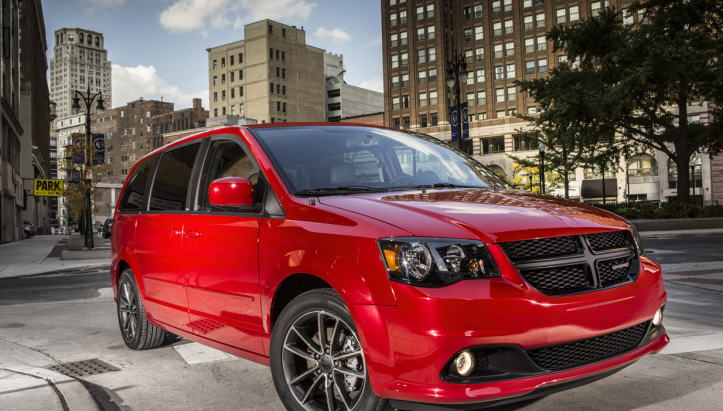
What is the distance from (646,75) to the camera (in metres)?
26.8

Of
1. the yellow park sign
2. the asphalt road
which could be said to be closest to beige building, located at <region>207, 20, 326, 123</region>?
the yellow park sign

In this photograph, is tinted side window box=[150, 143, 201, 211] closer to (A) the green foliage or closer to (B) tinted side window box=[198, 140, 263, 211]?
(B) tinted side window box=[198, 140, 263, 211]

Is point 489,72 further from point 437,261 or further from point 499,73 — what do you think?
point 437,261

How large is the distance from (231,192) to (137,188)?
8.62 feet

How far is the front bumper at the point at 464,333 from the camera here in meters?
2.71

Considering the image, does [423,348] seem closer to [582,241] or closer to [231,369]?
[582,241]

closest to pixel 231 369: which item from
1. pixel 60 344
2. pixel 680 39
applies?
pixel 60 344

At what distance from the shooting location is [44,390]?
4180 millimetres

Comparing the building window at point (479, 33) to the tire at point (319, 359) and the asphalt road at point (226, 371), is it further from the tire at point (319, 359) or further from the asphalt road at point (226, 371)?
the tire at point (319, 359)

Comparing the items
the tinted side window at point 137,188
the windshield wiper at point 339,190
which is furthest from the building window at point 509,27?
the windshield wiper at point 339,190

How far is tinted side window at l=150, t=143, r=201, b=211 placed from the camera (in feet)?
15.7

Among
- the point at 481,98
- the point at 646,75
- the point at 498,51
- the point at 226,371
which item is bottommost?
the point at 226,371

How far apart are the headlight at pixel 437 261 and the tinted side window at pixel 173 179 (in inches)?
93.5

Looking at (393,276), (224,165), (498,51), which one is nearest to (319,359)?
(393,276)
